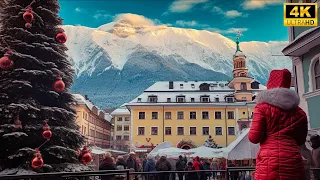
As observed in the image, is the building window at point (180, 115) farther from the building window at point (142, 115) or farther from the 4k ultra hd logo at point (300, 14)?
the 4k ultra hd logo at point (300, 14)

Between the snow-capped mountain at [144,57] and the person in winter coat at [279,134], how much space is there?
12.6 metres

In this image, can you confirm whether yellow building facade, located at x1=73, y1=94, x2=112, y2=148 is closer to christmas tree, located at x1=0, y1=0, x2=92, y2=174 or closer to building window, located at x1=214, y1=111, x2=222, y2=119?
building window, located at x1=214, y1=111, x2=222, y2=119

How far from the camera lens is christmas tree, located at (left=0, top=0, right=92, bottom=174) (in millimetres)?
4355

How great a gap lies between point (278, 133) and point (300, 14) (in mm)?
6258

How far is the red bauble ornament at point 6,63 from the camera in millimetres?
4129

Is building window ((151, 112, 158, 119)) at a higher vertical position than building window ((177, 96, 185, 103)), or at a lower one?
lower

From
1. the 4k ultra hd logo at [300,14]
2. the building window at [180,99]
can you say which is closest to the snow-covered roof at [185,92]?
the building window at [180,99]

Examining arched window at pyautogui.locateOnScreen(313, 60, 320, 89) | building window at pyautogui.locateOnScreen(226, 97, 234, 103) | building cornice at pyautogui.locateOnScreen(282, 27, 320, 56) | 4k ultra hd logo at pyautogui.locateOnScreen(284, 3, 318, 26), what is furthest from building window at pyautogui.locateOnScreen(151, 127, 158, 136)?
4k ultra hd logo at pyautogui.locateOnScreen(284, 3, 318, 26)

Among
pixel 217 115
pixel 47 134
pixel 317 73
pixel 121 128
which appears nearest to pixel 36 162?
pixel 47 134

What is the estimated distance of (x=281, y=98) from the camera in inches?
75.0

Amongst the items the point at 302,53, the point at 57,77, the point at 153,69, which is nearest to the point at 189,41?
the point at 153,69

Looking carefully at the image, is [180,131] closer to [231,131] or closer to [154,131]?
[154,131]

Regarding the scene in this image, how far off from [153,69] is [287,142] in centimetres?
2304

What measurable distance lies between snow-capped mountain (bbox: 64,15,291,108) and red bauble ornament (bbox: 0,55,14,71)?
11535 mm
